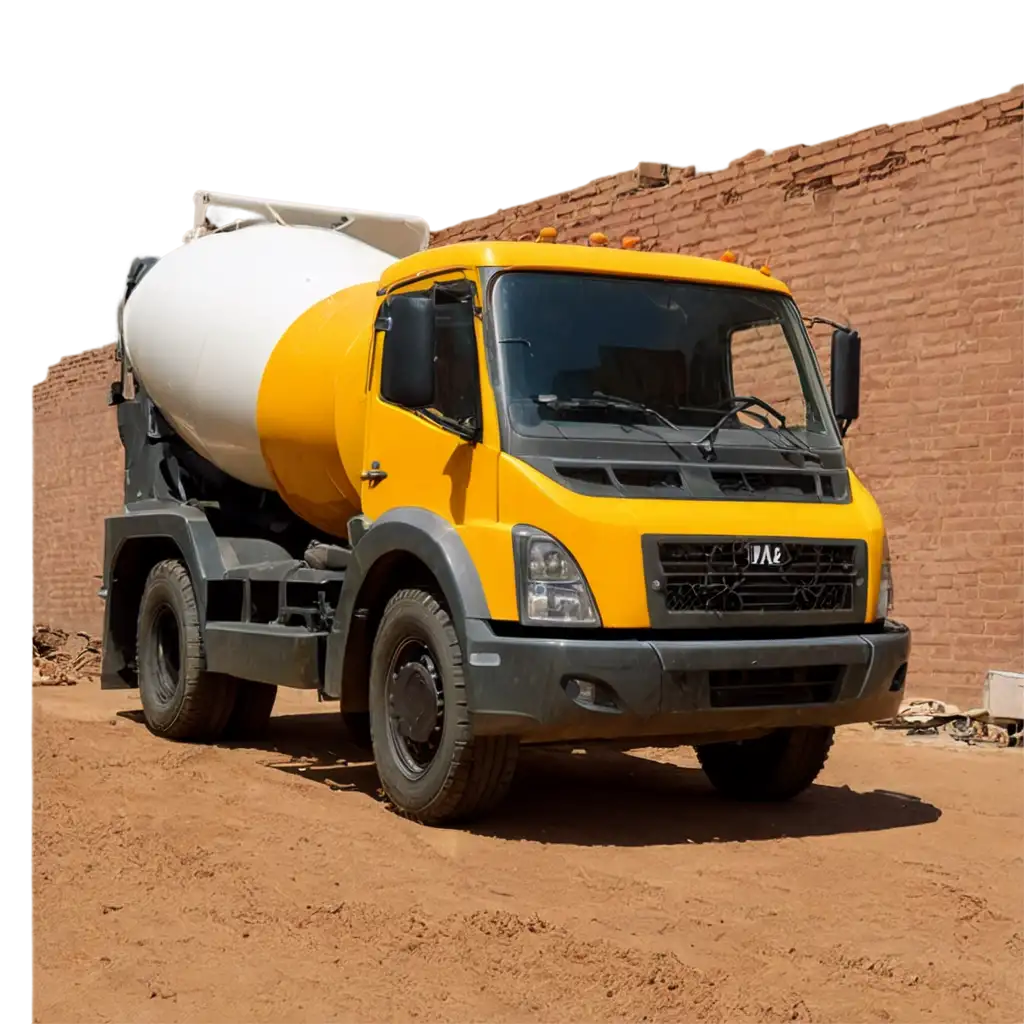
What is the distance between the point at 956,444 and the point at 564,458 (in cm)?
497

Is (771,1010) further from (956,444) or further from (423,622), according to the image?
(956,444)

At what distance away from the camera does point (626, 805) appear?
25.9 ft

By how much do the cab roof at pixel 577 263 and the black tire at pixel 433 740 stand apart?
161 centimetres

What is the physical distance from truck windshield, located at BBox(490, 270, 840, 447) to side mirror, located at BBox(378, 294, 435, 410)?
320 mm

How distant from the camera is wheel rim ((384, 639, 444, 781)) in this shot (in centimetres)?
695

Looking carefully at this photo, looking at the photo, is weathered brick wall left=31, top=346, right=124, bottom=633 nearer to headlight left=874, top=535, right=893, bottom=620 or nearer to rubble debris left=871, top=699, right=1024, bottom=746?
rubble debris left=871, top=699, right=1024, bottom=746

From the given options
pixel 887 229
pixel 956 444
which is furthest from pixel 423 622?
pixel 887 229

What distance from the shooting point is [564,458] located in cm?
659

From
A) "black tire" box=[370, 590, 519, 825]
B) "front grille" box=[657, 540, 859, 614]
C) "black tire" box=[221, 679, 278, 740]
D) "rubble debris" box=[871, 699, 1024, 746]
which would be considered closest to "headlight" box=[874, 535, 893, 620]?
"front grille" box=[657, 540, 859, 614]

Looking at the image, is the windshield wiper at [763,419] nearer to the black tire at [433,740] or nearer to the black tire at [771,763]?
the black tire at [771,763]

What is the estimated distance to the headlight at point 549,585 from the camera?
639 centimetres

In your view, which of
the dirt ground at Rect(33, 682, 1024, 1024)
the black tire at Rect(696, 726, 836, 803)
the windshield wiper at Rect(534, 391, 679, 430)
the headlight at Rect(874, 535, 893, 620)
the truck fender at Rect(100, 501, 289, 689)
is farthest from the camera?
the truck fender at Rect(100, 501, 289, 689)

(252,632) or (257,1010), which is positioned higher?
(252,632)

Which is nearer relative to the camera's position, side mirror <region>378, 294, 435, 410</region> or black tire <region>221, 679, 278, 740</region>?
side mirror <region>378, 294, 435, 410</region>
